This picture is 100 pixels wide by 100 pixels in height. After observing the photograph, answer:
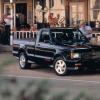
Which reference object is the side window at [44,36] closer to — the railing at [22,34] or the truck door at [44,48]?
the truck door at [44,48]

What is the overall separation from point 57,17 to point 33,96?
24.7m

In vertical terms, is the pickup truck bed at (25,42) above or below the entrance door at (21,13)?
below

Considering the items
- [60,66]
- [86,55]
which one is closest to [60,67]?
[60,66]

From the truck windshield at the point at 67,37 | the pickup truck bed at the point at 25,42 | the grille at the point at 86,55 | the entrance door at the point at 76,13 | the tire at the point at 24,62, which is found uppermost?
the entrance door at the point at 76,13

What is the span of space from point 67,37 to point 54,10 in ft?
32.7

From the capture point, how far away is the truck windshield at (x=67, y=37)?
17.1 metres

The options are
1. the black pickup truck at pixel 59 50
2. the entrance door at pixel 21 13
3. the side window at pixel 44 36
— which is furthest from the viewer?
the entrance door at pixel 21 13

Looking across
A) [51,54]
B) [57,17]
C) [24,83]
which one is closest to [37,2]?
[57,17]

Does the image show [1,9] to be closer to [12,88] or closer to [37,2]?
[37,2]

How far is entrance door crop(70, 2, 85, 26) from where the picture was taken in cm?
2639

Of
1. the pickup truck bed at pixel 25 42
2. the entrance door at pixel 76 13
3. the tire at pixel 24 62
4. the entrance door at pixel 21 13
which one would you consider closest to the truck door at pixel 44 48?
the pickup truck bed at pixel 25 42

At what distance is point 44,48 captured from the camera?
671 inches

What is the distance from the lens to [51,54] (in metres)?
16.6

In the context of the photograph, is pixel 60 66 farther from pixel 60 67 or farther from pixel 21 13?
pixel 21 13
